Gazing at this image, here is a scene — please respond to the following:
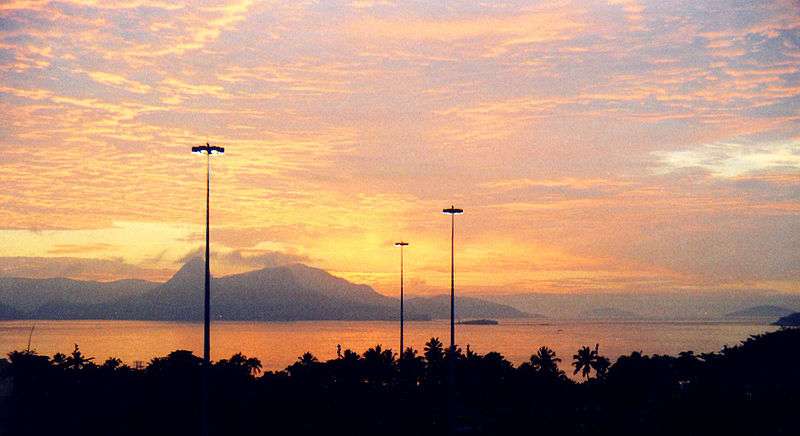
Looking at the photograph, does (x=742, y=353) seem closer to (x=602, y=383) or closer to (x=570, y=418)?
(x=602, y=383)

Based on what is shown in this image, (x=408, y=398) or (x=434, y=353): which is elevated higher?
(x=434, y=353)

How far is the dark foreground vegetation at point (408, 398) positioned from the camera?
5544cm

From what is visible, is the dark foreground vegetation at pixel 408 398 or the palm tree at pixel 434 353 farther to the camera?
the palm tree at pixel 434 353

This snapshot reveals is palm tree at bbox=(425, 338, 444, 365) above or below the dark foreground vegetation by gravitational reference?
above

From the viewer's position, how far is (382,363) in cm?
8488

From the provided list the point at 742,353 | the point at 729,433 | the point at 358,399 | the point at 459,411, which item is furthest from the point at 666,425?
the point at 742,353

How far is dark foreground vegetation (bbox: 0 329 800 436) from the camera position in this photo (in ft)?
182

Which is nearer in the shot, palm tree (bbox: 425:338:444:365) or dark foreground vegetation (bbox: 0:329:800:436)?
dark foreground vegetation (bbox: 0:329:800:436)

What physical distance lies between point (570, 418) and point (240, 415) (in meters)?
23.9

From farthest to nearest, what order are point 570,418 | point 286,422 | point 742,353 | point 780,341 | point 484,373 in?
1. point 780,341
2. point 742,353
3. point 484,373
4. point 286,422
5. point 570,418

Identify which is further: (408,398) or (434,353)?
(434,353)

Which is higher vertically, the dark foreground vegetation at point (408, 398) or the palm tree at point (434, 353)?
the palm tree at point (434, 353)

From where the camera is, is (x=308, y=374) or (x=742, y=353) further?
(x=742, y=353)

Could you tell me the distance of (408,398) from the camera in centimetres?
7119
